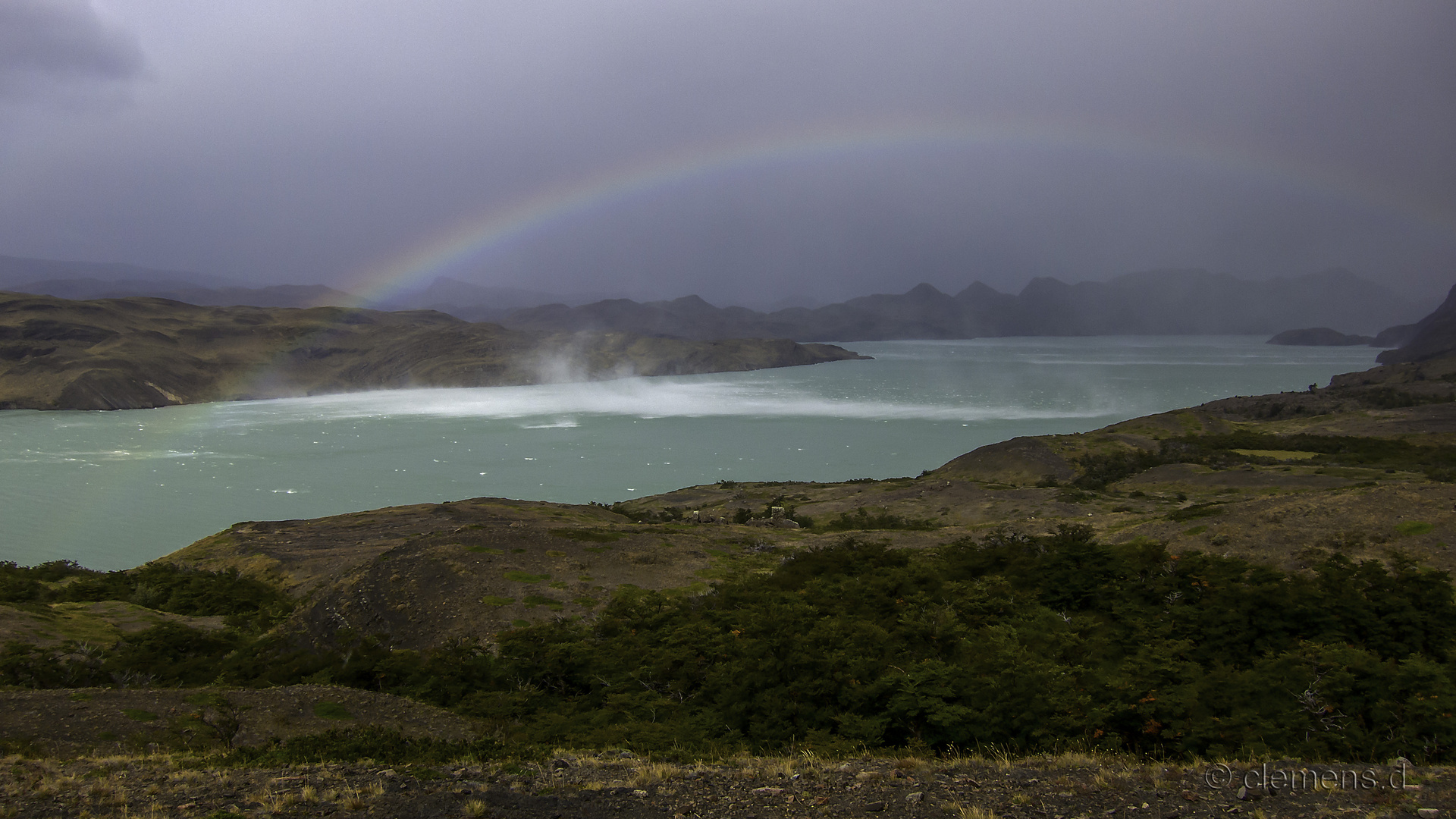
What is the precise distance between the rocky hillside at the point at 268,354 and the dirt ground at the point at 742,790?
115 metres

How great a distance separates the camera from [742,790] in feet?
24.2

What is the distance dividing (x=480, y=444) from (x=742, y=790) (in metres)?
61.0

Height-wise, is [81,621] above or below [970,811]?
below

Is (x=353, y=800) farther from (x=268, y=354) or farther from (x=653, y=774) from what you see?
(x=268, y=354)

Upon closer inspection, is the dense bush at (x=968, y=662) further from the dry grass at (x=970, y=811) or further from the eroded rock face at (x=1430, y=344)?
the eroded rock face at (x=1430, y=344)

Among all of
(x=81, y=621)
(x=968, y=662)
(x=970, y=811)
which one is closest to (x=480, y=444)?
(x=81, y=621)

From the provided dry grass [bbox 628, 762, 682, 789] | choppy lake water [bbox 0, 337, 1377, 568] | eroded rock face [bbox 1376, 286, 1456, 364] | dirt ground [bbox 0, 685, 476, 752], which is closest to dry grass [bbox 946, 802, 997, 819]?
dry grass [bbox 628, 762, 682, 789]

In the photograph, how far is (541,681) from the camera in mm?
12820

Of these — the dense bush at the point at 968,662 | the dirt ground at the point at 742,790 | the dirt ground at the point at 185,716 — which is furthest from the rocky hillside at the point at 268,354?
the dirt ground at the point at 742,790

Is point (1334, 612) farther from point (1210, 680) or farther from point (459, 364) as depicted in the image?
point (459, 364)

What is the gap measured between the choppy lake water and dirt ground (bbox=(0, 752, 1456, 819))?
102ft

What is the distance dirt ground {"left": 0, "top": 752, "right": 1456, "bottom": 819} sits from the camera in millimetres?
6531

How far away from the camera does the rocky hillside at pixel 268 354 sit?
102 metres

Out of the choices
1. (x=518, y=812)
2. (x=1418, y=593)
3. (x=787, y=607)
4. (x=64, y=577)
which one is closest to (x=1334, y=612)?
(x=1418, y=593)
